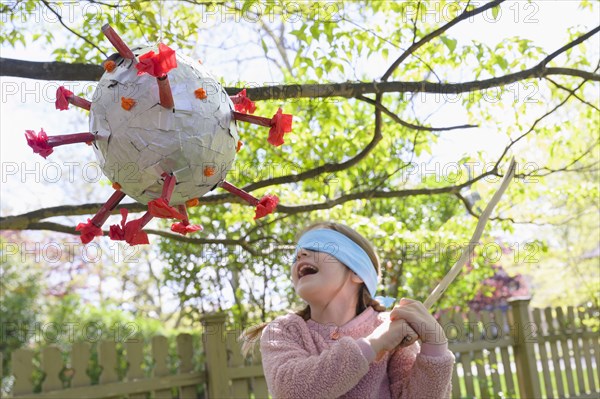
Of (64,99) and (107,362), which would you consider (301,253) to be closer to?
(64,99)

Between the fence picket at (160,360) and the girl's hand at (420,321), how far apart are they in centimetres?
207

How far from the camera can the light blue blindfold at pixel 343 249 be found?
1890 mm

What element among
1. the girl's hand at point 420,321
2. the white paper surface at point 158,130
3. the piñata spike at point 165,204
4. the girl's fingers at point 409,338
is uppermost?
the white paper surface at point 158,130

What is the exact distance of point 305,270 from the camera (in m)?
1.90

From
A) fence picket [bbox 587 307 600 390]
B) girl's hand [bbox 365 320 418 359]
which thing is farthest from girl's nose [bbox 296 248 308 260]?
fence picket [bbox 587 307 600 390]

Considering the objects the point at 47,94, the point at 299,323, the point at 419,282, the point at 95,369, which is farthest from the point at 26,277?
the point at 299,323

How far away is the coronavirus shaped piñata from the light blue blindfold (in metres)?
0.62

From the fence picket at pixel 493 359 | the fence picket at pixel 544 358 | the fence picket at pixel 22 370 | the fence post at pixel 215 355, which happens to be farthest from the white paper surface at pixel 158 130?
the fence picket at pixel 544 358

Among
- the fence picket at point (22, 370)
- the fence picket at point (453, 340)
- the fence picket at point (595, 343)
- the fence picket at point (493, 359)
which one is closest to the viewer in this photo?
the fence picket at point (22, 370)

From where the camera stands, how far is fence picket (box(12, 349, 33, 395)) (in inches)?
118

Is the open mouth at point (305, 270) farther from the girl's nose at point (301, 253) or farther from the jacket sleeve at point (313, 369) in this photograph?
the jacket sleeve at point (313, 369)

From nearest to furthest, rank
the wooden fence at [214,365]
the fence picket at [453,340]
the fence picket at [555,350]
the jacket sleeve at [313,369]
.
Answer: the jacket sleeve at [313,369]
the wooden fence at [214,365]
the fence picket at [453,340]
the fence picket at [555,350]

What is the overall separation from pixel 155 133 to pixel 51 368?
7.55 feet

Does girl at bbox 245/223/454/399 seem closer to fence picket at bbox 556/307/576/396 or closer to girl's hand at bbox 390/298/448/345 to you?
girl's hand at bbox 390/298/448/345
